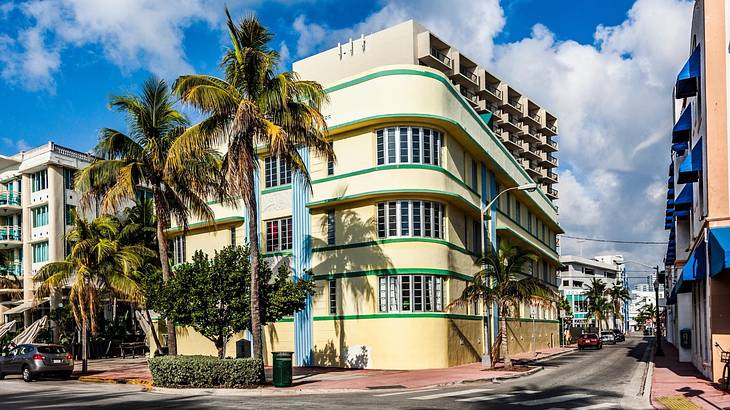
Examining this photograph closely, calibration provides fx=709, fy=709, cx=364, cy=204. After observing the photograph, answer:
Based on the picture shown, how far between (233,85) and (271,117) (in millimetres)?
1658

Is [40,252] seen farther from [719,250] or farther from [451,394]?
[719,250]

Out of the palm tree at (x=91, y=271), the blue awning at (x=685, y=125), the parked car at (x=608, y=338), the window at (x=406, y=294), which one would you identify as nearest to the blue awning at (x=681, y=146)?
the blue awning at (x=685, y=125)

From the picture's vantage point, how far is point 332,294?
1275 inches

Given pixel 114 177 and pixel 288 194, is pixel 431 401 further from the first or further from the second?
pixel 288 194

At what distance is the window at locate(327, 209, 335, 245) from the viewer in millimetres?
32656

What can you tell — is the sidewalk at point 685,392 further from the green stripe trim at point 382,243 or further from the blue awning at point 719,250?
the green stripe trim at point 382,243

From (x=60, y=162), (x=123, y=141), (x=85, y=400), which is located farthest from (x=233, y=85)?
(x=60, y=162)

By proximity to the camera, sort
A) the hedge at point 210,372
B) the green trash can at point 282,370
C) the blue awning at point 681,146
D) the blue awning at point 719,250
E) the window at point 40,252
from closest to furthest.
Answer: the blue awning at point 719,250 < the hedge at point 210,372 < the green trash can at point 282,370 < the blue awning at point 681,146 < the window at point 40,252

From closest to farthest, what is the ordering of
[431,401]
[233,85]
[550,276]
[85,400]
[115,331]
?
[431,401] → [85,400] → [233,85] → [115,331] → [550,276]

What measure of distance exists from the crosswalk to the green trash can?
3351mm

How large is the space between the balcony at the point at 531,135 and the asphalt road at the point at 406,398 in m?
68.2

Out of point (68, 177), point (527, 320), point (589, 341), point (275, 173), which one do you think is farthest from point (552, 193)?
point (275, 173)

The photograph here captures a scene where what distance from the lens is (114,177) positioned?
26766mm

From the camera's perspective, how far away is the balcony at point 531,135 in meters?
91.1
